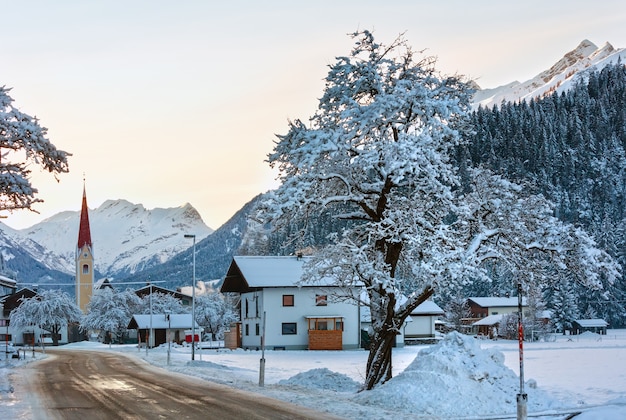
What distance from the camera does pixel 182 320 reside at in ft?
356

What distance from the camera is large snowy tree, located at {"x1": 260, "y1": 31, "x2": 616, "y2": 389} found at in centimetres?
2506

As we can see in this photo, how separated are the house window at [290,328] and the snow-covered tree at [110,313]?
54.0 metres

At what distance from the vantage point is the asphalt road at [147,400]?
20.9 metres

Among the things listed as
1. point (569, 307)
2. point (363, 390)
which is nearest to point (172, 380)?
point (363, 390)

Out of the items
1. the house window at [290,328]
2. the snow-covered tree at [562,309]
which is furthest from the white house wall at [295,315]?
the snow-covered tree at [562,309]

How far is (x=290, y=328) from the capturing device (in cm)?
7206

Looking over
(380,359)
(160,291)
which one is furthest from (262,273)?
(160,291)

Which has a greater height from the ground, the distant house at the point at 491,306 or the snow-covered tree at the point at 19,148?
the snow-covered tree at the point at 19,148

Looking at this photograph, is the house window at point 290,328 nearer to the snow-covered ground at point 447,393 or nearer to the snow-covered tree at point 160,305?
the snow-covered ground at point 447,393

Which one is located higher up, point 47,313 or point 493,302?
point 493,302

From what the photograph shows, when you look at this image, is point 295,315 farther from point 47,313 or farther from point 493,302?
point 493,302

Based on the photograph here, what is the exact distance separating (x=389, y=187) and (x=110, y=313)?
99.5 meters

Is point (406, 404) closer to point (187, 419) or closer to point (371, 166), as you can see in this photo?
point (187, 419)

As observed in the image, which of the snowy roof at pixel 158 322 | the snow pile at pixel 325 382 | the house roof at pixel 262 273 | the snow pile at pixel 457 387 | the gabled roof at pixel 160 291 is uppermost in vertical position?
the house roof at pixel 262 273
